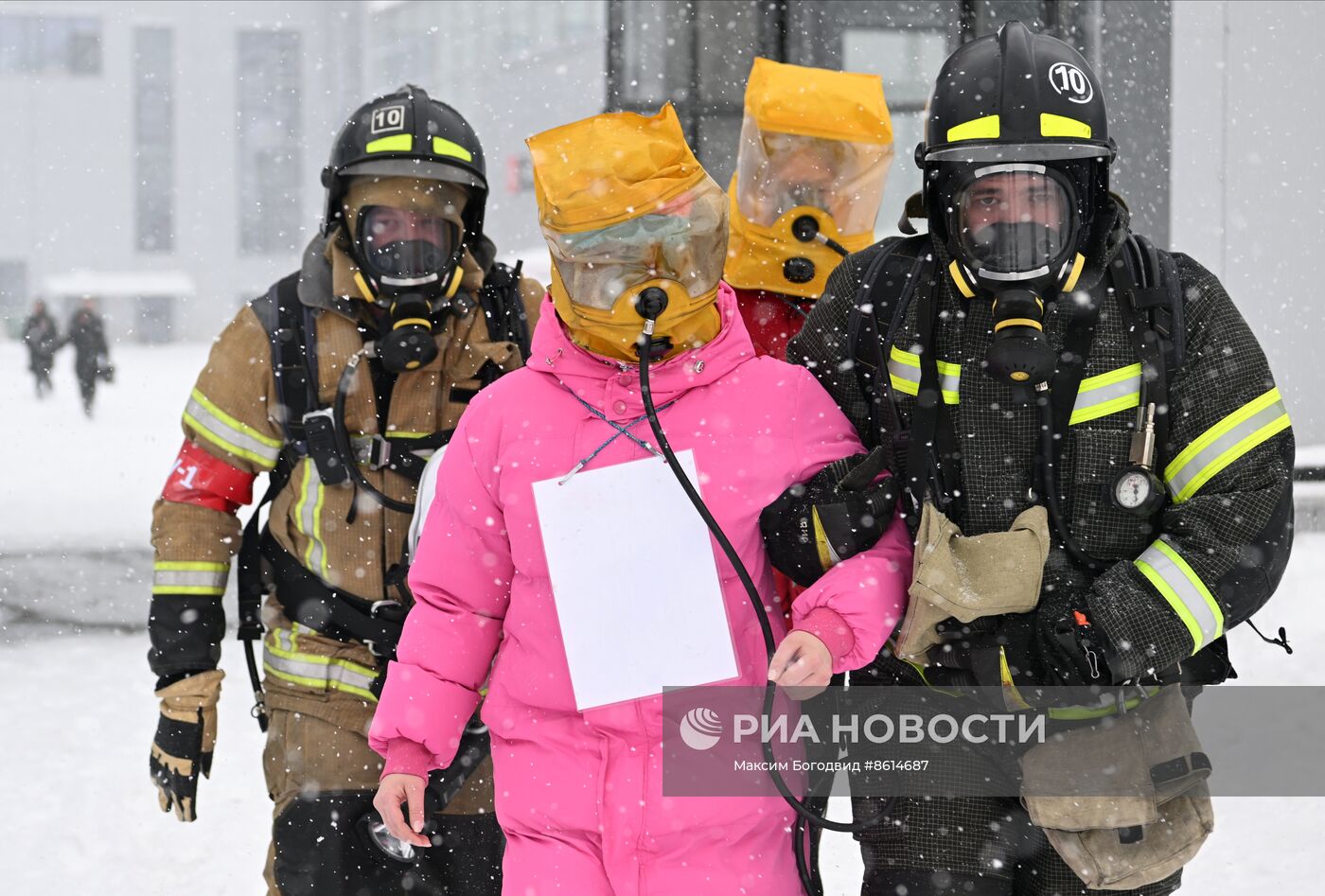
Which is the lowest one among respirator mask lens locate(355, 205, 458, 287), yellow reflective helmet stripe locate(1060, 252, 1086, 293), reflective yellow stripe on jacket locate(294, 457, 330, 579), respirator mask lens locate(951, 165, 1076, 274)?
reflective yellow stripe on jacket locate(294, 457, 330, 579)

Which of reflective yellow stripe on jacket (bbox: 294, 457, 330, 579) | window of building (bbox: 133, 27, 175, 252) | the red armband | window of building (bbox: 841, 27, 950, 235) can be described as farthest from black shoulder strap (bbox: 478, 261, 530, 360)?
window of building (bbox: 133, 27, 175, 252)

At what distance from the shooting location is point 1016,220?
244 centimetres

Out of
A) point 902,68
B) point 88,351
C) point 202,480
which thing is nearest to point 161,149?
point 88,351

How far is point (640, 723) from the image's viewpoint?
91.4 inches

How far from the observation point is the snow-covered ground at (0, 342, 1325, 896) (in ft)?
15.4

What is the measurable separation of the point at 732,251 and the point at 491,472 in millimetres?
1498

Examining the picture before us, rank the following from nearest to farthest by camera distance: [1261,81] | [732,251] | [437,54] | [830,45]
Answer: [732,251], [830,45], [1261,81], [437,54]

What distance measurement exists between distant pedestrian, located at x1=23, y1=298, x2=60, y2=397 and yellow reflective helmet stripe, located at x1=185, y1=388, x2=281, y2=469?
18.2 meters

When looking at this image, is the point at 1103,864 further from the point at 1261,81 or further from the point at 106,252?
the point at 106,252

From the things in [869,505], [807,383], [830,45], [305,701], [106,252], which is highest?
[830,45]

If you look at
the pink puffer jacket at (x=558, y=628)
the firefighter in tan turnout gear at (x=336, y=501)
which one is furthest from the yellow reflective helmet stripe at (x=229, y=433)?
the pink puffer jacket at (x=558, y=628)

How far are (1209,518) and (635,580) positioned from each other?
3.12ft

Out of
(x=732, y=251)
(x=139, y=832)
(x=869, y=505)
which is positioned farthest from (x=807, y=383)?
(x=139, y=832)

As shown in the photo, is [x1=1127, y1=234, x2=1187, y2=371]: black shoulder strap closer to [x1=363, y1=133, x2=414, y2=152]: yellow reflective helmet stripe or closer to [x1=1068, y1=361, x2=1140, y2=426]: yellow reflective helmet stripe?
[x1=1068, y1=361, x2=1140, y2=426]: yellow reflective helmet stripe
